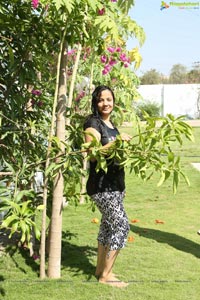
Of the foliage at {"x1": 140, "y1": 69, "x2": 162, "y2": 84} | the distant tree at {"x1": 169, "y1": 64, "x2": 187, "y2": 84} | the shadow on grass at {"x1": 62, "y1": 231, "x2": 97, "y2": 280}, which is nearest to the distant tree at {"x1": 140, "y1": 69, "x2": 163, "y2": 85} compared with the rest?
the foliage at {"x1": 140, "y1": 69, "x2": 162, "y2": 84}

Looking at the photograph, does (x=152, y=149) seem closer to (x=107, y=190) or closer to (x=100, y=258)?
(x=107, y=190)

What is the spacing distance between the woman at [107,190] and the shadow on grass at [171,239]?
127 cm

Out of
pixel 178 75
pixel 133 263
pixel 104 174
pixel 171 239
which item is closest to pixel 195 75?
pixel 178 75

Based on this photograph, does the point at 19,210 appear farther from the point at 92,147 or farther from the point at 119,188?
the point at 119,188

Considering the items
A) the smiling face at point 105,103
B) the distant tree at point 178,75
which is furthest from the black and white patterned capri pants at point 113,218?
the distant tree at point 178,75

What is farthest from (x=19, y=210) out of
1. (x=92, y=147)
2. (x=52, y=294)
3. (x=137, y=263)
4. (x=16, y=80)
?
(x=137, y=263)

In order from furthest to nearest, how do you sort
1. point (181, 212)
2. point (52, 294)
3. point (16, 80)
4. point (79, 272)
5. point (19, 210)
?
1. point (181, 212)
2. point (79, 272)
3. point (16, 80)
4. point (52, 294)
5. point (19, 210)

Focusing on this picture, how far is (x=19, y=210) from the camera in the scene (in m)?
2.84

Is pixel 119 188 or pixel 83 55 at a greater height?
pixel 83 55

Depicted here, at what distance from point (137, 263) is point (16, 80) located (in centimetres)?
194

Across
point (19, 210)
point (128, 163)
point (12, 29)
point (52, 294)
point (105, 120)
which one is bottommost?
point (52, 294)

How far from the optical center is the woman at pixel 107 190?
11.7ft

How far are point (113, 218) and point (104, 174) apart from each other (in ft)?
1.13

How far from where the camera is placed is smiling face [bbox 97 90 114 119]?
11.8ft
